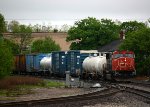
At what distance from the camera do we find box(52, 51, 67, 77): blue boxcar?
172ft

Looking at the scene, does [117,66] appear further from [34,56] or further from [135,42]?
[34,56]

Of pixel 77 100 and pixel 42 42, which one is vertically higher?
pixel 42 42

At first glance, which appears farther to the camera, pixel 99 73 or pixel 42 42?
pixel 42 42

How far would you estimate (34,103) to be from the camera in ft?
60.8

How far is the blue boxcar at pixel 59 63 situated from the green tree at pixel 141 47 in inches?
310

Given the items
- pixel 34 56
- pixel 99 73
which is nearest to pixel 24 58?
pixel 34 56

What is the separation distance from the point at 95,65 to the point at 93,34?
4886cm

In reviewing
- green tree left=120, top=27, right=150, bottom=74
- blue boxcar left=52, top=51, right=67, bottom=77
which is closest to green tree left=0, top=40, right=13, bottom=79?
blue boxcar left=52, top=51, right=67, bottom=77

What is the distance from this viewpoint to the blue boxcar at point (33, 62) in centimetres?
6312

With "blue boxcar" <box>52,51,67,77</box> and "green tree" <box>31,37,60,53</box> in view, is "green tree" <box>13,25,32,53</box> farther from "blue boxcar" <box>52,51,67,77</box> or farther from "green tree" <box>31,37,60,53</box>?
"blue boxcar" <box>52,51,67,77</box>

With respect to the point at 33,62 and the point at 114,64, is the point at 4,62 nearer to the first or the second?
the point at 114,64

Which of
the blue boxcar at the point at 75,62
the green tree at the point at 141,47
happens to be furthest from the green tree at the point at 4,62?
the green tree at the point at 141,47

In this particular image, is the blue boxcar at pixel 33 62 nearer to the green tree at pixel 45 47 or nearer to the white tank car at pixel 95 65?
the white tank car at pixel 95 65

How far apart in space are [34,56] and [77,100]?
4417 centimetres
